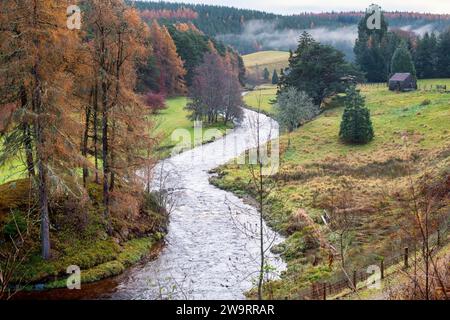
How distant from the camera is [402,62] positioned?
74438 mm

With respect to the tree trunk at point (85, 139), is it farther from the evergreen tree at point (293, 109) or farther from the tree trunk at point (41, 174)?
the evergreen tree at point (293, 109)

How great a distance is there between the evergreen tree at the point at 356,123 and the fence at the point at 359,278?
26745mm

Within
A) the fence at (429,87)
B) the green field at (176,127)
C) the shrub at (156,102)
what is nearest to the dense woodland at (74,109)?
the green field at (176,127)

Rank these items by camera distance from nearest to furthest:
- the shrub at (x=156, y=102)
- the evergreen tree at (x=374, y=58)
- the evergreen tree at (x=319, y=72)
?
the evergreen tree at (x=319, y=72) < the shrub at (x=156, y=102) < the evergreen tree at (x=374, y=58)

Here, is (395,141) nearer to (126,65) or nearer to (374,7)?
(126,65)

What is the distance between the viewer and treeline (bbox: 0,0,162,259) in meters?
19.8

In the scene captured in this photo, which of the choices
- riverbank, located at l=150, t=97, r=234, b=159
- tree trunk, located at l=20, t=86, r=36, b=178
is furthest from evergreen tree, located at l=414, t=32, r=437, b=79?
tree trunk, located at l=20, t=86, r=36, b=178

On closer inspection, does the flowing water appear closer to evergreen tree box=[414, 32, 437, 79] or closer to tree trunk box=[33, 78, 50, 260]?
tree trunk box=[33, 78, 50, 260]

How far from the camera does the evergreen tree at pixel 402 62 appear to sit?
243 ft

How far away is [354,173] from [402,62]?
140 feet

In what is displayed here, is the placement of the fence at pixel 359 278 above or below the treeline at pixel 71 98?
below

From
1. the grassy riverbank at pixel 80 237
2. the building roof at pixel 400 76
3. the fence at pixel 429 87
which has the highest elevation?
the building roof at pixel 400 76
